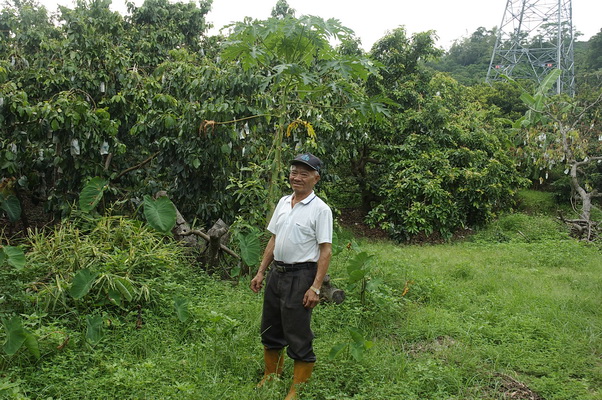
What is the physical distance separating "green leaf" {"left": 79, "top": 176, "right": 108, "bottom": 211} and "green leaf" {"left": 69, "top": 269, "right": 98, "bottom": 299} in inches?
47.7

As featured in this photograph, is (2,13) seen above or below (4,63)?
above

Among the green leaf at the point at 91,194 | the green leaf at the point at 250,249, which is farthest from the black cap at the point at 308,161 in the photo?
the green leaf at the point at 91,194

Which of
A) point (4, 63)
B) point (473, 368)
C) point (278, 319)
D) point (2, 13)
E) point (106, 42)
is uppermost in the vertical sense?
point (2, 13)

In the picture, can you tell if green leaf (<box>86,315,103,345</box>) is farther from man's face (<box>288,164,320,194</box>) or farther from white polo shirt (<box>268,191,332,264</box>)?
man's face (<box>288,164,320,194</box>)

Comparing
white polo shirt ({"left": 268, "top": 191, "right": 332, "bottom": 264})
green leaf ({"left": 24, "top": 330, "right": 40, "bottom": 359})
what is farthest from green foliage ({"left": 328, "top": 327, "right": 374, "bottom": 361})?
green leaf ({"left": 24, "top": 330, "right": 40, "bottom": 359})

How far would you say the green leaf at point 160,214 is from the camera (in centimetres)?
435

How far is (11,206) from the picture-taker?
16.8 ft

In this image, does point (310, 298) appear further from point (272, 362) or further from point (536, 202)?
point (536, 202)

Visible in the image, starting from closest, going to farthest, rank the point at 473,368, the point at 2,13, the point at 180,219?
the point at 473,368 → the point at 180,219 → the point at 2,13

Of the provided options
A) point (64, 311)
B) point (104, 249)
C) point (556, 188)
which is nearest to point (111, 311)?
point (64, 311)

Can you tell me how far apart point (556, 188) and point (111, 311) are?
12275 millimetres

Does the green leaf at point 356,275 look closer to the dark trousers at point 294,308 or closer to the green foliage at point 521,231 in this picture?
the dark trousers at point 294,308

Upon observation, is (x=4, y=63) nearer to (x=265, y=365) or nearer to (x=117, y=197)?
(x=117, y=197)

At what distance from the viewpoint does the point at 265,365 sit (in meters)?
3.22
